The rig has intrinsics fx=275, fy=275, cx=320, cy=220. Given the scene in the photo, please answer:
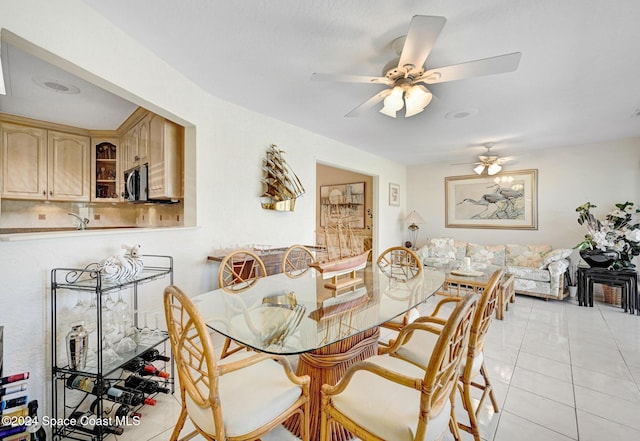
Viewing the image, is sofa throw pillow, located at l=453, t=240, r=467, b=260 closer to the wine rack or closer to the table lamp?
the table lamp

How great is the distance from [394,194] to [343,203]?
1.16m

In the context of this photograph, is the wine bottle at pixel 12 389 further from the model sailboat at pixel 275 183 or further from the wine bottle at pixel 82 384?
the model sailboat at pixel 275 183

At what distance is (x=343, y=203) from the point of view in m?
6.38

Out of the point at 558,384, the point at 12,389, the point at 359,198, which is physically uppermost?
the point at 359,198

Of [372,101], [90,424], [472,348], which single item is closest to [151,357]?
[90,424]

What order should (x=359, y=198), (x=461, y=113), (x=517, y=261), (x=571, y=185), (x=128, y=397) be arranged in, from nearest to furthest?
(x=128, y=397) → (x=461, y=113) → (x=571, y=185) → (x=517, y=261) → (x=359, y=198)

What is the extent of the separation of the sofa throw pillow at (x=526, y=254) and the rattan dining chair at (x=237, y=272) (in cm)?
449

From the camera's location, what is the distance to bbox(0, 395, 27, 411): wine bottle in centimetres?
120

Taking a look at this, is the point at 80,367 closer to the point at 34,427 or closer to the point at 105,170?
the point at 34,427

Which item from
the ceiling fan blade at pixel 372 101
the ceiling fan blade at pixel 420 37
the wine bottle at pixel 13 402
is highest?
the ceiling fan blade at pixel 420 37

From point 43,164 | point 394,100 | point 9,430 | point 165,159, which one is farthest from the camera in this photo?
point 43,164

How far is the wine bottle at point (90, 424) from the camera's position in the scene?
1.43 metres

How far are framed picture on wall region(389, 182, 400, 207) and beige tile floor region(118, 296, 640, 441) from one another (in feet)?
10.2

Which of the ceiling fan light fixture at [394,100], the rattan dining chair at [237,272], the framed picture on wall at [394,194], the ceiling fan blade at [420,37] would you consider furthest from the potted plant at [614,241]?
the rattan dining chair at [237,272]
